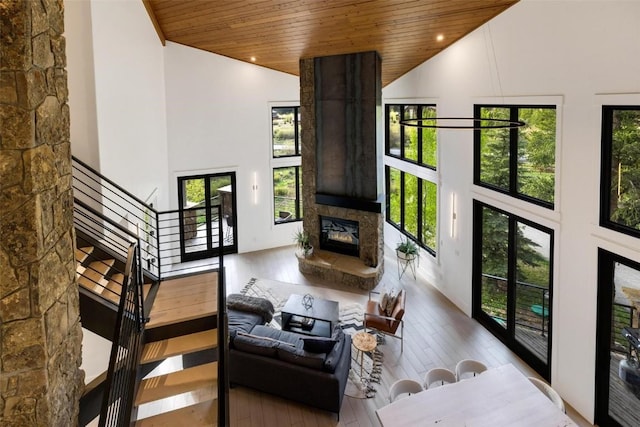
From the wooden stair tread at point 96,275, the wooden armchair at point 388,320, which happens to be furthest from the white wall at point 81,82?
the wooden armchair at point 388,320

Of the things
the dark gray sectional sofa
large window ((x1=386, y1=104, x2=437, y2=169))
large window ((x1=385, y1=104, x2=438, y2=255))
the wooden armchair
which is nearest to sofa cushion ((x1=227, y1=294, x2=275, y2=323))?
the dark gray sectional sofa

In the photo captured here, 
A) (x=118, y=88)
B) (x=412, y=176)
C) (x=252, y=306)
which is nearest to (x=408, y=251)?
(x=412, y=176)

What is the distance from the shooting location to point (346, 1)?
612 centimetres

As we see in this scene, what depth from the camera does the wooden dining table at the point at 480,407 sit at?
4059 millimetres

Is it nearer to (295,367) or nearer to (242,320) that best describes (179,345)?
(295,367)

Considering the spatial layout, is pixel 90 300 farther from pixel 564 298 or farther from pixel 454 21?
pixel 454 21

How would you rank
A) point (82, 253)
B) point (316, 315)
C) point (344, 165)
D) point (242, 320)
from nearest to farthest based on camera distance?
point (82, 253)
point (242, 320)
point (316, 315)
point (344, 165)

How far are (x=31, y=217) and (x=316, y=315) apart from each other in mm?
5279

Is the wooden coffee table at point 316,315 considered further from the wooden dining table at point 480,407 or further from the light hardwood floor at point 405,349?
the wooden dining table at point 480,407

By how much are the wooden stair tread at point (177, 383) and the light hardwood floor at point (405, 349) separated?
4.69ft

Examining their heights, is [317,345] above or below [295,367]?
above

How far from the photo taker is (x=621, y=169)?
475 centimetres

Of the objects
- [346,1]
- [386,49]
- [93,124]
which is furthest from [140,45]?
[386,49]

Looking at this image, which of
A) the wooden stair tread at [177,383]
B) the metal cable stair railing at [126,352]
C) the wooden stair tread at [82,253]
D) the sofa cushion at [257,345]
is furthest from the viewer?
the sofa cushion at [257,345]
